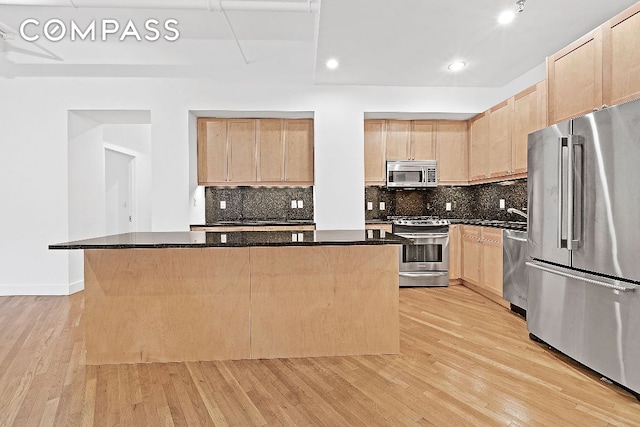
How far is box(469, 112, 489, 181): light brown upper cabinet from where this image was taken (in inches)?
189

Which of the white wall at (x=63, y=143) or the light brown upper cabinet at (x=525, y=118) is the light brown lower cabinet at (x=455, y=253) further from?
the white wall at (x=63, y=143)

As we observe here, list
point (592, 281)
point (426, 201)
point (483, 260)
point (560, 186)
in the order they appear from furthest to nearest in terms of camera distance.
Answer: point (426, 201), point (483, 260), point (560, 186), point (592, 281)

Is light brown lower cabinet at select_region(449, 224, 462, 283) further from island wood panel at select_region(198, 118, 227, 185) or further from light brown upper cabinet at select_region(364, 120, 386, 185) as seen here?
island wood panel at select_region(198, 118, 227, 185)

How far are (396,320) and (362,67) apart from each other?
2874 mm

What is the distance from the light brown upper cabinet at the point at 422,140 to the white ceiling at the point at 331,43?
0.59 meters

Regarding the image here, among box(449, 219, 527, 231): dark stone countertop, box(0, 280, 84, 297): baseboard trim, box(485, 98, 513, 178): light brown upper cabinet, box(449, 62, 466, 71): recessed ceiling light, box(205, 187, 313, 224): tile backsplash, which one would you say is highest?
box(449, 62, 466, 71): recessed ceiling light

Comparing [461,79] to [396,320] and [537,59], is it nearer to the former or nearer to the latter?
[537,59]

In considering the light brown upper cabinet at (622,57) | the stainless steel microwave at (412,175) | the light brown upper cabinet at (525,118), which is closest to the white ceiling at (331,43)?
the light brown upper cabinet at (525,118)

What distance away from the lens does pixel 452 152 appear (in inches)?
207

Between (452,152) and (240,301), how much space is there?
3897mm

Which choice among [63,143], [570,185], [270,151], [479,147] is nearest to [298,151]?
[270,151]

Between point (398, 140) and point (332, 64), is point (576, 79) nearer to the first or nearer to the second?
point (332, 64)

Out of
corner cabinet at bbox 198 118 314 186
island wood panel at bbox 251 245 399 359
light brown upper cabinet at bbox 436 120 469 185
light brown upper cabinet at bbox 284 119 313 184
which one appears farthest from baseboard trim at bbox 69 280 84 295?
light brown upper cabinet at bbox 436 120 469 185

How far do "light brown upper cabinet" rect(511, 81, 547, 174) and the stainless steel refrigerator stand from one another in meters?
1.12
